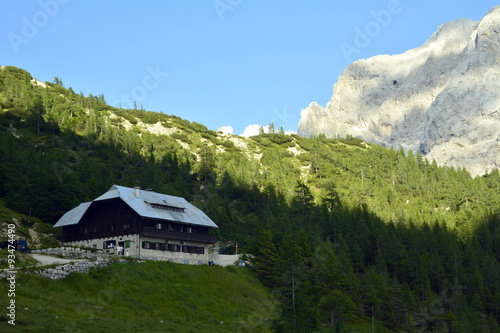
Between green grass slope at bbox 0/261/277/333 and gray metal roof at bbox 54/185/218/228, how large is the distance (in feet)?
29.4

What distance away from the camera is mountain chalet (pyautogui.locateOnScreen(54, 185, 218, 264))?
66875mm

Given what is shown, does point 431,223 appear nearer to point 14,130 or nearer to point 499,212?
point 499,212

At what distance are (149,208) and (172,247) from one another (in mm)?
6281

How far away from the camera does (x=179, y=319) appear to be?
151 feet

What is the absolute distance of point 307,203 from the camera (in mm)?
120562

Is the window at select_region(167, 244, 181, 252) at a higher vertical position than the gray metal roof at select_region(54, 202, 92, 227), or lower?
lower

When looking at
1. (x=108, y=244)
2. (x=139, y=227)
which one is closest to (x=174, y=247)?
(x=139, y=227)

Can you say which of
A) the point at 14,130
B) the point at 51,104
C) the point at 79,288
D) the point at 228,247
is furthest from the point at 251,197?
the point at 79,288

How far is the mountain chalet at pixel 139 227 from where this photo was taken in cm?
6688

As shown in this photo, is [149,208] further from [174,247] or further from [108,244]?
[108,244]

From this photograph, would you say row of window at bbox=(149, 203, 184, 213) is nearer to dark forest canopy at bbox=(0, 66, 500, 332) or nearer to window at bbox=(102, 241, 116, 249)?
window at bbox=(102, 241, 116, 249)

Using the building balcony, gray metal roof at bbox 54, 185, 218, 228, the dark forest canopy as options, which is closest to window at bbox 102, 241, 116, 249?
gray metal roof at bbox 54, 185, 218, 228

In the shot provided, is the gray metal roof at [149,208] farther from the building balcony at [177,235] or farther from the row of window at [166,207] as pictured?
the building balcony at [177,235]

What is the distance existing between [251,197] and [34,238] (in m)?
63.5
